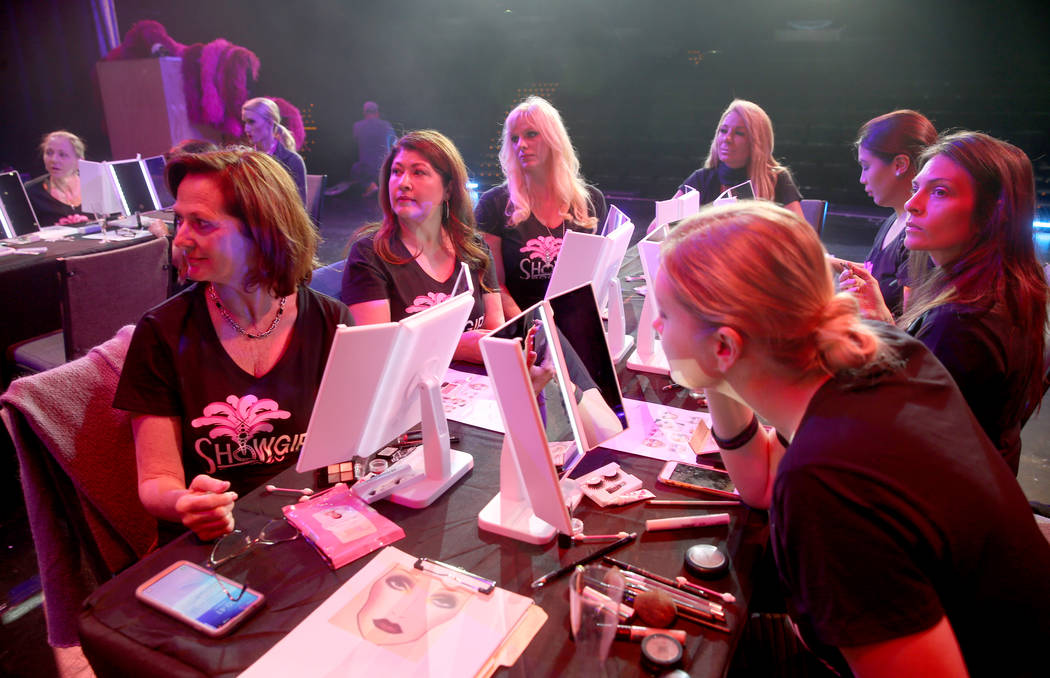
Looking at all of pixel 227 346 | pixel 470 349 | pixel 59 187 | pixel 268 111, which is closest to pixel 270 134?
pixel 268 111

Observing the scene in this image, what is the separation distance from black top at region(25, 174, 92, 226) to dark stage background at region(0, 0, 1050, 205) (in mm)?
3798

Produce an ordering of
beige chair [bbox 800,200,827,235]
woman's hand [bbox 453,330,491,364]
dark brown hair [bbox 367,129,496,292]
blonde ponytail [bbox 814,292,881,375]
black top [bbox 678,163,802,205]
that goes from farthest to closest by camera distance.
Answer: beige chair [bbox 800,200,827,235]
black top [bbox 678,163,802,205]
dark brown hair [bbox 367,129,496,292]
woman's hand [bbox 453,330,491,364]
blonde ponytail [bbox 814,292,881,375]

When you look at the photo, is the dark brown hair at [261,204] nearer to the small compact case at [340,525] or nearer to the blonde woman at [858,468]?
the small compact case at [340,525]

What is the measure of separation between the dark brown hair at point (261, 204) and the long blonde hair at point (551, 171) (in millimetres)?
1336

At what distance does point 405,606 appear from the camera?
3.37 feet

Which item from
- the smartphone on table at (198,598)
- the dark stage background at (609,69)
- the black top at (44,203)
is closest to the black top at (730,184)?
the smartphone on table at (198,598)

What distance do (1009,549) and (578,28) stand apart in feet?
31.7

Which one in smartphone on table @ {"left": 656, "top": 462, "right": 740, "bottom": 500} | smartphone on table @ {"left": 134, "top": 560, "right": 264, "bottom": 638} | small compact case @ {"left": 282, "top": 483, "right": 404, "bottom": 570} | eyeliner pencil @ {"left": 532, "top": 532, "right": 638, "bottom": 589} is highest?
smartphone on table @ {"left": 134, "top": 560, "right": 264, "bottom": 638}

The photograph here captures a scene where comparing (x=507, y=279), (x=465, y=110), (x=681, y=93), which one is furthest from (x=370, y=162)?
(x=507, y=279)

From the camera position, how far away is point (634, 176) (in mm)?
9352

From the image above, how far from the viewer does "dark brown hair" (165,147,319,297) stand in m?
1.47

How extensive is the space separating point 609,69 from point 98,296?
804cm

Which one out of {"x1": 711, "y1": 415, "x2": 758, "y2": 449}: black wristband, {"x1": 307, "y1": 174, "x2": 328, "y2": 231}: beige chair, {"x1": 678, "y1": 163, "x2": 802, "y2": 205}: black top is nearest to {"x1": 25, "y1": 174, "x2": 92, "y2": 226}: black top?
{"x1": 307, "y1": 174, "x2": 328, "y2": 231}: beige chair

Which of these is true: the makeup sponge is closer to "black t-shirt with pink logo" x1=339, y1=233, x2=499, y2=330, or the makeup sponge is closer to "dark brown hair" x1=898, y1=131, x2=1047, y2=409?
"dark brown hair" x1=898, y1=131, x2=1047, y2=409
